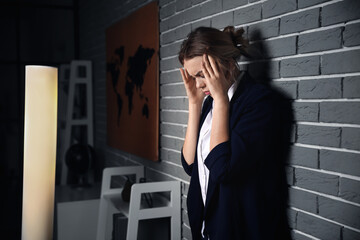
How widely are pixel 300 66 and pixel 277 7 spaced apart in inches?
10.5

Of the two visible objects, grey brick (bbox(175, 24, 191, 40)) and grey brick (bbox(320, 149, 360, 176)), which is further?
grey brick (bbox(175, 24, 191, 40))

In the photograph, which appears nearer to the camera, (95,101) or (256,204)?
(256,204)

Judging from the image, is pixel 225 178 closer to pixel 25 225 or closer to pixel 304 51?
pixel 304 51

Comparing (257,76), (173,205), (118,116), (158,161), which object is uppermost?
(257,76)

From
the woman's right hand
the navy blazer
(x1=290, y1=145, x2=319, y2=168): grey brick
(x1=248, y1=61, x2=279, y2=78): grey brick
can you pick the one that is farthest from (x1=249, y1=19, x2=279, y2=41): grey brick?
(x1=290, y1=145, x2=319, y2=168): grey brick

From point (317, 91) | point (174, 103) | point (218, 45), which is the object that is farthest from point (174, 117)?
point (317, 91)

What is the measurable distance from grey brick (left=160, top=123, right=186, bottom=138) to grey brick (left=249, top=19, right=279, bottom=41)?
84cm

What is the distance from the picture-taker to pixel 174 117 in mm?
2430

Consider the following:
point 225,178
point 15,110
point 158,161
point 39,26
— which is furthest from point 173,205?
point 39,26

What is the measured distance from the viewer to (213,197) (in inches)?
58.1

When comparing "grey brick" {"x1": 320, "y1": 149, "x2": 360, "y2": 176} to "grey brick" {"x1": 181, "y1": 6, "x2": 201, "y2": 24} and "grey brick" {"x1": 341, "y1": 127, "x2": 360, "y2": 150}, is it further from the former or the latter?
"grey brick" {"x1": 181, "y1": 6, "x2": 201, "y2": 24}

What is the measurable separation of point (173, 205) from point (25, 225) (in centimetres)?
99

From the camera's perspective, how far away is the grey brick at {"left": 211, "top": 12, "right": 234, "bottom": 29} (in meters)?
1.81

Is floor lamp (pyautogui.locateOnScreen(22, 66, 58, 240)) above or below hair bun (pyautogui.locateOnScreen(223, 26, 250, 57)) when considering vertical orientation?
below
